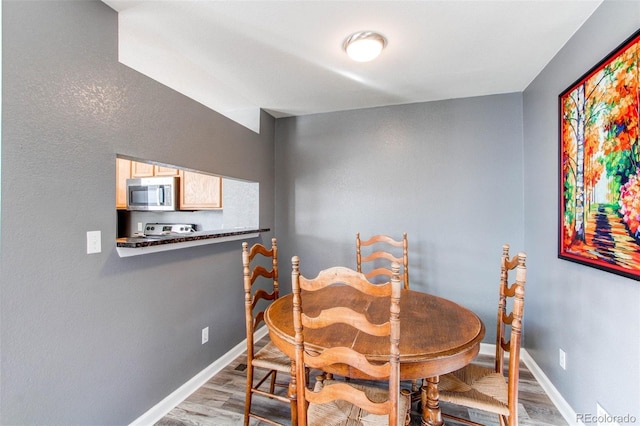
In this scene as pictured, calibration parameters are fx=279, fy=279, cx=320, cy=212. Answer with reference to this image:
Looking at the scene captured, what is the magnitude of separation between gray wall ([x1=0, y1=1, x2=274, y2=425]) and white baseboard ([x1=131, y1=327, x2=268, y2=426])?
0.05 metres

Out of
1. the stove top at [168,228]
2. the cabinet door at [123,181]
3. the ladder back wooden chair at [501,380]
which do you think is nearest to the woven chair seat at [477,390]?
the ladder back wooden chair at [501,380]

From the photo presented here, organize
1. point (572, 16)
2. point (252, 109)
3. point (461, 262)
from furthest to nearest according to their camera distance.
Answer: point (252, 109) < point (461, 262) < point (572, 16)

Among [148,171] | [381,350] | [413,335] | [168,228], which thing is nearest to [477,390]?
[413,335]

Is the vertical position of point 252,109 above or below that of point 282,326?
above

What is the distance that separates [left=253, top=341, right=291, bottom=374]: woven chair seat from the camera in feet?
5.24

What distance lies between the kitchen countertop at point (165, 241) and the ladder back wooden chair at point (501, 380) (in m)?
1.74

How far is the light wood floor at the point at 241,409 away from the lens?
177 centimetres

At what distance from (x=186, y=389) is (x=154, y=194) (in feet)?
6.56

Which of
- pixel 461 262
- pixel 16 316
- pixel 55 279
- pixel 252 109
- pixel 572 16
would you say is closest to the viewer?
pixel 16 316

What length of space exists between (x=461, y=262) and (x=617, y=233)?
4.58 feet

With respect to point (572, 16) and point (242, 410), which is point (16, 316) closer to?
point (242, 410)

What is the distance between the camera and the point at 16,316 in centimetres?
115

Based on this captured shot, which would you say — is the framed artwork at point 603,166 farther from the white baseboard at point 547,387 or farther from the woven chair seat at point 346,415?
the woven chair seat at point 346,415

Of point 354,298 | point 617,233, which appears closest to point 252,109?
point 354,298
